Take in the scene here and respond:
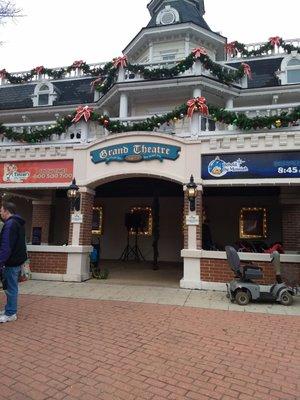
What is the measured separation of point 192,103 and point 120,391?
26.1 feet

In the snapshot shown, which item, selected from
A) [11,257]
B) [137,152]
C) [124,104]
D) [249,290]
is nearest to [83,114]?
[137,152]

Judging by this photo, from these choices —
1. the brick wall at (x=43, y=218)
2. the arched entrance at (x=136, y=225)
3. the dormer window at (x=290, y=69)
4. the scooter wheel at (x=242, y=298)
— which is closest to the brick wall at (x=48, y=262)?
the arched entrance at (x=136, y=225)

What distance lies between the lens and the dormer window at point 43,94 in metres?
17.5

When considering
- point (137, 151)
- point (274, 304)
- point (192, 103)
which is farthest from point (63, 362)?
point (192, 103)

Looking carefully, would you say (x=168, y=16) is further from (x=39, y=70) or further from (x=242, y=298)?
(x=242, y=298)

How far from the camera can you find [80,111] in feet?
34.9

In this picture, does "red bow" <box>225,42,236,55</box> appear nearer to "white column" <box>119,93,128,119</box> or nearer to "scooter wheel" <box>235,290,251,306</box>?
"white column" <box>119,93,128,119</box>

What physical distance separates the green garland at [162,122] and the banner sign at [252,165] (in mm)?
856

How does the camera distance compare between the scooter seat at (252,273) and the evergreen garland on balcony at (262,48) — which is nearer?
the scooter seat at (252,273)

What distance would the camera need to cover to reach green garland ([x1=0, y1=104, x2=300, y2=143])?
29.8ft

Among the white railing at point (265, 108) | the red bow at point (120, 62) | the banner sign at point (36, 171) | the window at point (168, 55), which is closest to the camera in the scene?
the white railing at point (265, 108)

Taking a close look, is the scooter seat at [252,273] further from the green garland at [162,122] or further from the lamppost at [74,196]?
the lamppost at [74,196]

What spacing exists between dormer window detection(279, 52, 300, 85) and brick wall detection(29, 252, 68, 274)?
1179 centimetres

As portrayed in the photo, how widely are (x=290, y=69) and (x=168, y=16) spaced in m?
6.53
